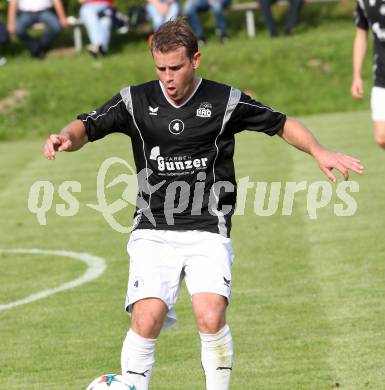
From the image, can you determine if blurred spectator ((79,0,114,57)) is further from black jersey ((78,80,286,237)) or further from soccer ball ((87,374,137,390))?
soccer ball ((87,374,137,390))

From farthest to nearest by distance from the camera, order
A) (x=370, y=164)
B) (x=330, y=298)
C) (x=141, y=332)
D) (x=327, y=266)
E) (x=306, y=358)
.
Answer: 1. (x=370, y=164)
2. (x=327, y=266)
3. (x=330, y=298)
4. (x=306, y=358)
5. (x=141, y=332)

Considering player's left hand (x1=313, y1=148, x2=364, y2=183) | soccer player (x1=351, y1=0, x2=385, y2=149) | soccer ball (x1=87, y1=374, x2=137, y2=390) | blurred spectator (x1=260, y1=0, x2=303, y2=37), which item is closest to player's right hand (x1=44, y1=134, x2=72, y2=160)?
soccer ball (x1=87, y1=374, x2=137, y2=390)

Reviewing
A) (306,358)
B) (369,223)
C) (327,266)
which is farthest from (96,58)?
(306,358)

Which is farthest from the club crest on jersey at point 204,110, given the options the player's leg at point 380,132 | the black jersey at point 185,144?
the player's leg at point 380,132

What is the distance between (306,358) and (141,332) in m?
1.80

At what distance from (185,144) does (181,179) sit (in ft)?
0.66

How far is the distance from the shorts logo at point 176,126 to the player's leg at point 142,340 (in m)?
0.99

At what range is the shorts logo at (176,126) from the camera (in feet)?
22.7

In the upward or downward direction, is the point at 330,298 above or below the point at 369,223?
above

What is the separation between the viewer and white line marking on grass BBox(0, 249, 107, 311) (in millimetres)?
10238

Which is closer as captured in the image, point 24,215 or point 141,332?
point 141,332

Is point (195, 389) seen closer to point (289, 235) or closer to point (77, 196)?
point (289, 235)

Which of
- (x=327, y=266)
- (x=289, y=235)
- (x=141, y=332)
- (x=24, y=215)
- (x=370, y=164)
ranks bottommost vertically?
(x=370, y=164)

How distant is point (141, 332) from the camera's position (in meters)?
6.57
